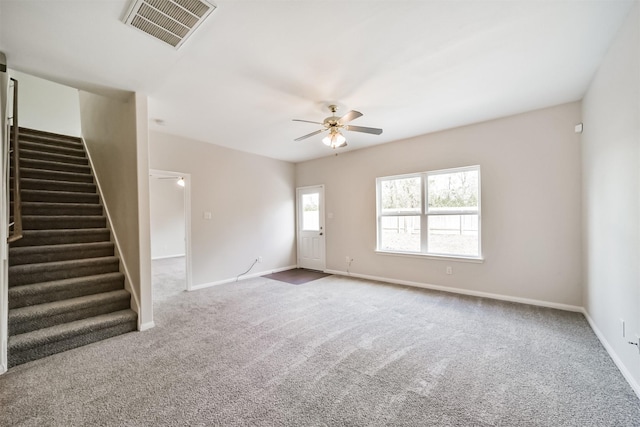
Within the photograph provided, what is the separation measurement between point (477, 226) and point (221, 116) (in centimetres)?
406

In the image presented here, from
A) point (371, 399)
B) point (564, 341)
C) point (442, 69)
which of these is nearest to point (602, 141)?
point (442, 69)

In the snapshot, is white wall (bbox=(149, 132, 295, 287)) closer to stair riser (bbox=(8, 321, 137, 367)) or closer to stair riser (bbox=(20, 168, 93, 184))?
stair riser (bbox=(20, 168, 93, 184))

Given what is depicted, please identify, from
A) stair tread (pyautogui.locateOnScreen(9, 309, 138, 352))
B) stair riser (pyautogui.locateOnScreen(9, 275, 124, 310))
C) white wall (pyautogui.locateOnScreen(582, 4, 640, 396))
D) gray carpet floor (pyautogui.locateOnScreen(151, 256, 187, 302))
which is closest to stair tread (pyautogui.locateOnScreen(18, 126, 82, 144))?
gray carpet floor (pyautogui.locateOnScreen(151, 256, 187, 302))

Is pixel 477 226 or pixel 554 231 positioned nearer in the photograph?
pixel 554 231

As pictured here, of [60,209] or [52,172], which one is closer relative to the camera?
[60,209]

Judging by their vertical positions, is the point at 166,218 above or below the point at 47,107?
below

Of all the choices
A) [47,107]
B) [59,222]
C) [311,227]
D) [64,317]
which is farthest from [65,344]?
[47,107]

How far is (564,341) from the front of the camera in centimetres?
253

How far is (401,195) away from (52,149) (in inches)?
239

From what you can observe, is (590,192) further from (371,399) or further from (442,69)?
(371,399)

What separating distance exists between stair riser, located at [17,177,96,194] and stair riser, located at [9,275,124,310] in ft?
5.72

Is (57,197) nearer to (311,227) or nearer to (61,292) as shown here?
(61,292)

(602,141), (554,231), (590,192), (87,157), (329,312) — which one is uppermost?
(87,157)

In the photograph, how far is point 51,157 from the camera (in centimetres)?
421
